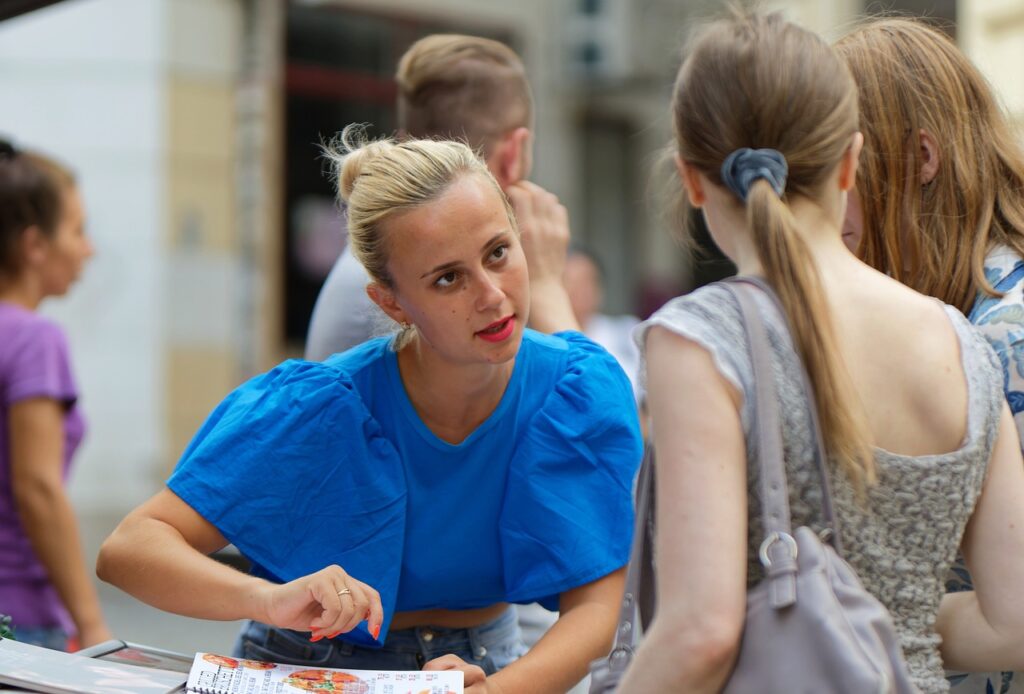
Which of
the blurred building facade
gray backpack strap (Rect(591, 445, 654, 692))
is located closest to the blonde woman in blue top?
gray backpack strap (Rect(591, 445, 654, 692))

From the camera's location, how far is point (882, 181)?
89.0 inches

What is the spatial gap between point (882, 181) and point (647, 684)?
1.04m

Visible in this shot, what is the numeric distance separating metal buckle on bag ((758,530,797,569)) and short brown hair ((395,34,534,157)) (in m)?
1.57

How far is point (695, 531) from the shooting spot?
1611 mm

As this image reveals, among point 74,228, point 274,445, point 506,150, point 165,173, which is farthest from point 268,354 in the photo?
point 274,445

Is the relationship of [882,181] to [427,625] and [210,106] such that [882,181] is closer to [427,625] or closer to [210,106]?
[427,625]

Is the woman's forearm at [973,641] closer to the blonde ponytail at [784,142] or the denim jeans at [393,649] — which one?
the blonde ponytail at [784,142]

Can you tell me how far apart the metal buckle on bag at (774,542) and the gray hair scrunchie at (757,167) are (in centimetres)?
43

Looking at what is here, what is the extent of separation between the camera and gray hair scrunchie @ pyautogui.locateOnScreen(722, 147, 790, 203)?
172 cm

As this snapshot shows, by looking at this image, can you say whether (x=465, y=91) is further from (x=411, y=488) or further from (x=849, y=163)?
(x=849, y=163)

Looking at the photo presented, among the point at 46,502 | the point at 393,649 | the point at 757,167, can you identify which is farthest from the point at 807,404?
the point at 46,502

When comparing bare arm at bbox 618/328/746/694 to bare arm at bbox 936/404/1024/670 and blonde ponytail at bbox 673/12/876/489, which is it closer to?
blonde ponytail at bbox 673/12/876/489

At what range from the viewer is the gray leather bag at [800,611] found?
5.04 ft

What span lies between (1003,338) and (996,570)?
42 centimetres
